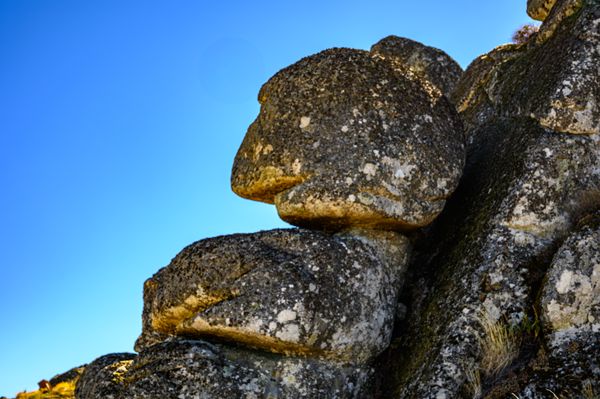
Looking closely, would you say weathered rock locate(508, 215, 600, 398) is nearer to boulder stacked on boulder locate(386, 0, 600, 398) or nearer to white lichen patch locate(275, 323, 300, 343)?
boulder stacked on boulder locate(386, 0, 600, 398)

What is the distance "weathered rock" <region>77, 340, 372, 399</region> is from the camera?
7980mm

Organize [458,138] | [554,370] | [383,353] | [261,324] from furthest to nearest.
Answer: [458,138], [383,353], [261,324], [554,370]

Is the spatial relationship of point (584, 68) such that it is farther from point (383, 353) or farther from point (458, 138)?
point (383, 353)

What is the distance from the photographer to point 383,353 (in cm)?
930

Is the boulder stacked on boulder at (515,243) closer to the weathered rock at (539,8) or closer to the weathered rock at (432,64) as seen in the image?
the weathered rock at (539,8)

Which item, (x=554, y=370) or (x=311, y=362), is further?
(x=311, y=362)

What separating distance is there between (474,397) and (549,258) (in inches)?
81.3

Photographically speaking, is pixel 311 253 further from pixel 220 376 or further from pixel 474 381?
pixel 474 381

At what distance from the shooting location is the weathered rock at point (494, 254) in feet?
26.9

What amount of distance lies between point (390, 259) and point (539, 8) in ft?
20.1

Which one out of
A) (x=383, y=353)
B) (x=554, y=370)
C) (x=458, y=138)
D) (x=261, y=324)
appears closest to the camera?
(x=554, y=370)

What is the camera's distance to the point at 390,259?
959 centimetres

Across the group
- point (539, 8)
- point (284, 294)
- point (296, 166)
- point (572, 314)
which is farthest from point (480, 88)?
point (284, 294)

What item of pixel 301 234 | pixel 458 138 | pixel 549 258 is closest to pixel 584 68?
pixel 458 138
